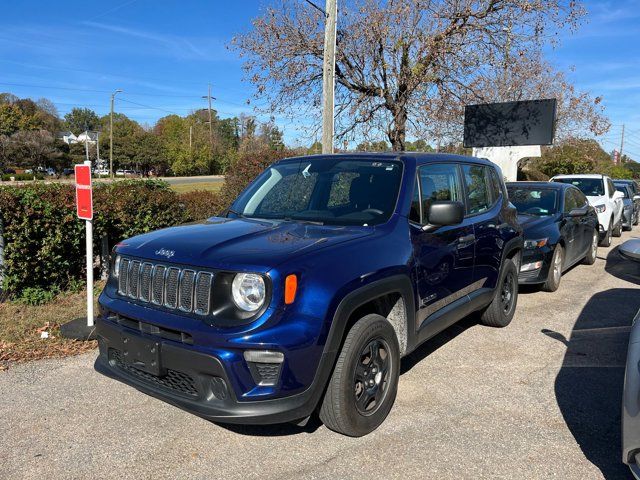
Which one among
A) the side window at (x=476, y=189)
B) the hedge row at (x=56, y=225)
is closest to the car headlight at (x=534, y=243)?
the side window at (x=476, y=189)

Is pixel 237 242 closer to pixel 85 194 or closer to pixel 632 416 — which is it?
pixel 632 416

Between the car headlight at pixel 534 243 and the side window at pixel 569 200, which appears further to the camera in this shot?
the side window at pixel 569 200

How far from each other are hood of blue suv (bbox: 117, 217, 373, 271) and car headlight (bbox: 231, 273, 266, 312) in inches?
2.9

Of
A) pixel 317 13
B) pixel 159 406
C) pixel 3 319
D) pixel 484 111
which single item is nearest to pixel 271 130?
pixel 317 13

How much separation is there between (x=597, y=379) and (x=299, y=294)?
3085 mm

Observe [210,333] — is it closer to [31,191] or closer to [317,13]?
[31,191]

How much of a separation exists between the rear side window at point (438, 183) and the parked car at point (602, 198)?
27.3ft

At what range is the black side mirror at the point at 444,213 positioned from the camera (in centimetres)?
365

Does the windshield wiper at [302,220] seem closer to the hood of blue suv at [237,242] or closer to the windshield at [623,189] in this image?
the hood of blue suv at [237,242]

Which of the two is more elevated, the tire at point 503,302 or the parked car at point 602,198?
the parked car at point 602,198

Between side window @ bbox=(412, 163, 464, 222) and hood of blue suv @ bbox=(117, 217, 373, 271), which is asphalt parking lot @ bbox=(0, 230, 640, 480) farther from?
side window @ bbox=(412, 163, 464, 222)

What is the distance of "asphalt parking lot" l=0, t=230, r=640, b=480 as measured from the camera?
9.87 feet

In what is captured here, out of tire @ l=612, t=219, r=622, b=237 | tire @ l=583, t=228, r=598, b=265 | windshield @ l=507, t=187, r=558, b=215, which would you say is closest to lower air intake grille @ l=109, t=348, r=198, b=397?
windshield @ l=507, t=187, r=558, b=215

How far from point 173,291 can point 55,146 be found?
256ft
